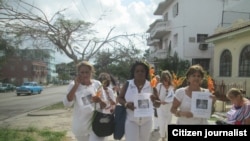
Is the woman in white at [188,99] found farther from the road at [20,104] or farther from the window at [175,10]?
the window at [175,10]

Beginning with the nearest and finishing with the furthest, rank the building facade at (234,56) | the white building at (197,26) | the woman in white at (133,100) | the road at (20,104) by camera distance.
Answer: the woman in white at (133,100)
the road at (20,104)
the building facade at (234,56)
the white building at (197,26)

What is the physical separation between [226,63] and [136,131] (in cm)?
1991

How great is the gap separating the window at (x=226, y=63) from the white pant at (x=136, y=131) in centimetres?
1889

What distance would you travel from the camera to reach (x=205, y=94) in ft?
15.2

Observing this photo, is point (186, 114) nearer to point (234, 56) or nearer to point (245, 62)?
point (245, 62)

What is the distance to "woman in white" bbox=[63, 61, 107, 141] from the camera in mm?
5059

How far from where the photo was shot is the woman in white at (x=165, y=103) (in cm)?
804

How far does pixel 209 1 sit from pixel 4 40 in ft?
90.6

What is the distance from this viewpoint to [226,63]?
23.7 meters

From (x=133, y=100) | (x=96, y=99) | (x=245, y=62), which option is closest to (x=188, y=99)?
(x=133, y=100)

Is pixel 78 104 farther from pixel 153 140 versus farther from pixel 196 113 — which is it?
pixel 153 140

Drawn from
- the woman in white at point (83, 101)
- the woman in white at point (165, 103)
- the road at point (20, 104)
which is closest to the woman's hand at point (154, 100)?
the woman in white at point (83, 101)

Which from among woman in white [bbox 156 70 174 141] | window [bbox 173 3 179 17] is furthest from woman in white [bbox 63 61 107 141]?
window [bbox 173 3 179 17]

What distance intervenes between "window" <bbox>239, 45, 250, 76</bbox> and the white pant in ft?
55.0
